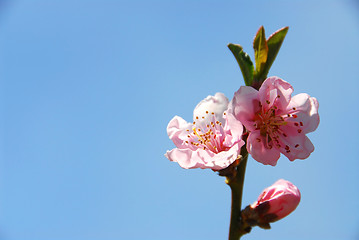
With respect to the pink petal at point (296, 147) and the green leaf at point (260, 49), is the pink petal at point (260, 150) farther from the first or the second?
the green leaf at point (260, 49)

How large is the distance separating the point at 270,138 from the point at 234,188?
287mm

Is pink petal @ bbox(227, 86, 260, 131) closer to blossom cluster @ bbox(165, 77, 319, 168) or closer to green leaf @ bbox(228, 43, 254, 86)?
blossom cluster @ bbox(165, 77, 319, 168)

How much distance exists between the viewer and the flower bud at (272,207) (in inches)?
57.7

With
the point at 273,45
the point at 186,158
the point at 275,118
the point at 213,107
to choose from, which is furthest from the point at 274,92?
the point at 186,158

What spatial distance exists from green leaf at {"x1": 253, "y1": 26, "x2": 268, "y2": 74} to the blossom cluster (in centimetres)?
14

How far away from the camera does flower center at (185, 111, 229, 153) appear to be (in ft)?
5.36

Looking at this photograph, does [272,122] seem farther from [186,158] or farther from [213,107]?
[186,158]

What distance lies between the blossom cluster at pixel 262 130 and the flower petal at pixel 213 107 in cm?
11

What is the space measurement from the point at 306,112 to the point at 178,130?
62 cm

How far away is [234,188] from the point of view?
1479 mm

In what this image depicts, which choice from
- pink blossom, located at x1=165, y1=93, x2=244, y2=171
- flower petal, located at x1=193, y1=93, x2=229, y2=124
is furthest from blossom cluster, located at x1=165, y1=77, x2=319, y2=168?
flower petal, located at x1=193, y1=93, x2=229, y2=124

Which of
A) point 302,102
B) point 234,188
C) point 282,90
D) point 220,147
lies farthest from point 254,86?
point 234,188

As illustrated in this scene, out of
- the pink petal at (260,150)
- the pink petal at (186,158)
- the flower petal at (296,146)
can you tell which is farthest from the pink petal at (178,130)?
the flower petal at (296,146)

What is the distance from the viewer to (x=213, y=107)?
1.76 meters
